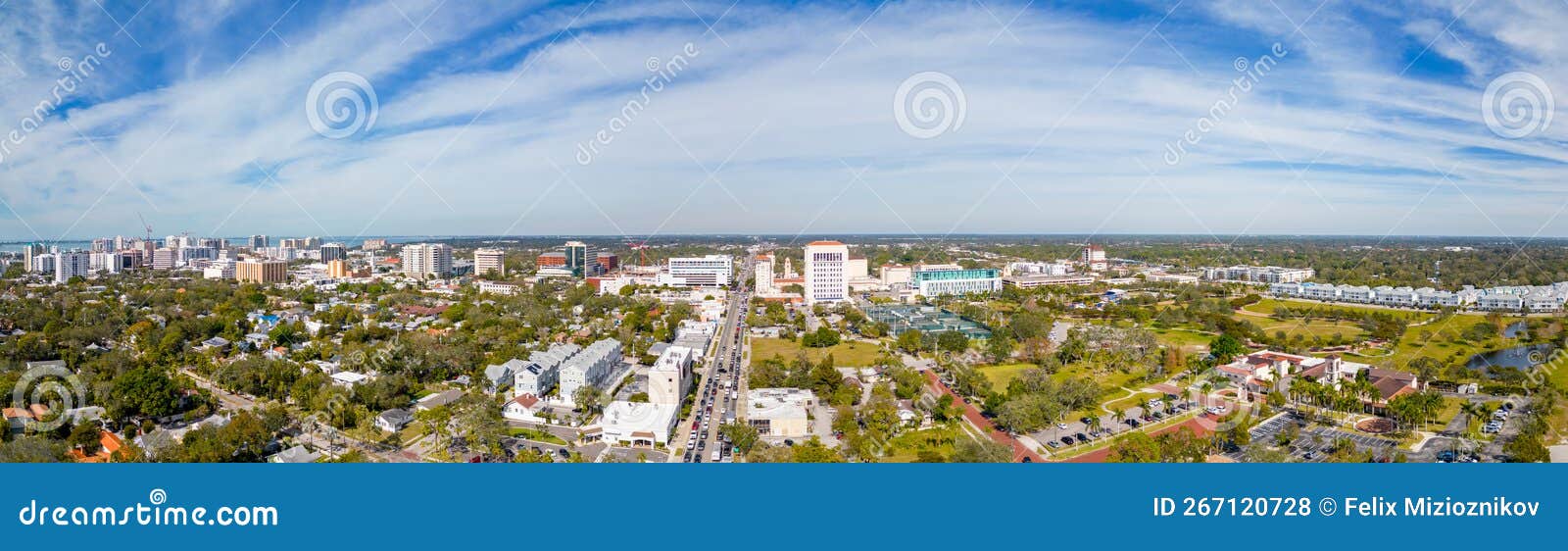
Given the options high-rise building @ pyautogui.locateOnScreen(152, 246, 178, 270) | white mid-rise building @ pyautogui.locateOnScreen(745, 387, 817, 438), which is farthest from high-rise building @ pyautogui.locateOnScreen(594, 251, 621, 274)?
white mid-rise building @ pyautogui.locateOnScreen(745, 387, 817, 438)

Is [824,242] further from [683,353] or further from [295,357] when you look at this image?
[295,357]

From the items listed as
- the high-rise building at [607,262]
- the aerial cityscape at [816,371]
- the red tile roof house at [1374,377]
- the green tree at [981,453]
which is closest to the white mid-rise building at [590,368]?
the aerial cityscape at [816,371]

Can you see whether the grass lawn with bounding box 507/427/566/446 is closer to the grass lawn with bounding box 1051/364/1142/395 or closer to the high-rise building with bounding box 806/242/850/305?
the grass lawn with bounding box 1051/364/1142/395

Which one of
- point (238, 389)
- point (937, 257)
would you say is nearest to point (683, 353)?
point (238, 389)

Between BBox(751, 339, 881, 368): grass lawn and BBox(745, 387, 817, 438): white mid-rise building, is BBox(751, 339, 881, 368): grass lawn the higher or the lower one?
the higher one

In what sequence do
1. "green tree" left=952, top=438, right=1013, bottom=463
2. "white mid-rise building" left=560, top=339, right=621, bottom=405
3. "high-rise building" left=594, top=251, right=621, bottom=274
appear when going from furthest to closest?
1. "high-rise building" left=594, top=251, right=621, bottom=274
2. "white mid-rise building" left=560, top=339, right=621, bottom=405
3. "green tree" left=952, top=438, right=1013, bottom=463

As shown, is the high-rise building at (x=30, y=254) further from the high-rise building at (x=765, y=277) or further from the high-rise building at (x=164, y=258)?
the high-rise building at (x=765, y=277)

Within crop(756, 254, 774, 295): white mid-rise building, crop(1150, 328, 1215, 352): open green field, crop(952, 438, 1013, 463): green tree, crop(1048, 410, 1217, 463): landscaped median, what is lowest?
crop(1048, 410, 1217, 463): landscaped median
